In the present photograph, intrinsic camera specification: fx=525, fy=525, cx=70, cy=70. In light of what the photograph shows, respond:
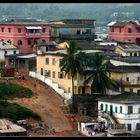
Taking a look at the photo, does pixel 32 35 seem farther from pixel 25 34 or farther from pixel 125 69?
pixel 125 69

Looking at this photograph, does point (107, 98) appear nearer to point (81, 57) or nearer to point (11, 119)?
point (81, 57)

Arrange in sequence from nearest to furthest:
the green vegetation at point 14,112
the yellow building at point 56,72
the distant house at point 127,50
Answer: the green vegetation at point 14,112 → the yellow building at point 56,72 → the distant house at point 127,50

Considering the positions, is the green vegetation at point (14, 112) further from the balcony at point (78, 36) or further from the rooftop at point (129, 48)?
the balcony at point (78, 36)

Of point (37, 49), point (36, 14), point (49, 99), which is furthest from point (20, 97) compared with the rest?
point (36, 14)

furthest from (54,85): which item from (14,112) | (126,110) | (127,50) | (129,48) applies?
(129,48)

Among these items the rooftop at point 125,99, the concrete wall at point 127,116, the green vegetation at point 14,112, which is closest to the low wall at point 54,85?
the rooftop at point 125,99

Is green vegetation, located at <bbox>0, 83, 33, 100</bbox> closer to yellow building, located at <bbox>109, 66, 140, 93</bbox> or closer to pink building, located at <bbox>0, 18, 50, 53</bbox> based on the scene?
yellow building, located at <bbox>109, 66, 140, 93</bbox>
